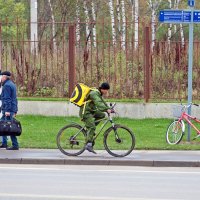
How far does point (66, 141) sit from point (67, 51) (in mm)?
6735

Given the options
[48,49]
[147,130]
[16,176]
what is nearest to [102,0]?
[48,49]

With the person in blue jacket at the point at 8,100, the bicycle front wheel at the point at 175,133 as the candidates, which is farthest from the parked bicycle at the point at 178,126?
the person in blue jacket at the point at 8,100

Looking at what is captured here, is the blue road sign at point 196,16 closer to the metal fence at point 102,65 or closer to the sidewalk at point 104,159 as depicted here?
the sidewalk at point 104,159

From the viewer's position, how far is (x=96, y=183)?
12.8m

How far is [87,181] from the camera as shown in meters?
13.1

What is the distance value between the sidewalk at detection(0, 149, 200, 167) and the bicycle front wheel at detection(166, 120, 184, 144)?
139 cm

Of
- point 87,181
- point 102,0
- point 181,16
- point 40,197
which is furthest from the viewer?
point 102,0

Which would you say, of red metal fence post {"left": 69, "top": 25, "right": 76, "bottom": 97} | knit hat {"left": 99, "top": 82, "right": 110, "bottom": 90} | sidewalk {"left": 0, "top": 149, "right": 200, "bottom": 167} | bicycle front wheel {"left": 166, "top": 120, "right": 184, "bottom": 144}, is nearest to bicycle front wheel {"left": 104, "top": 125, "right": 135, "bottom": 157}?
sidewalk {"left": 0, "top": 149, "right": 200, "bottom": 167}

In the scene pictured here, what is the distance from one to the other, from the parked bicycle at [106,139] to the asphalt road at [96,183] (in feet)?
3.20

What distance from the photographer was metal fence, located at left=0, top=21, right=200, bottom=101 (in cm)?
2267

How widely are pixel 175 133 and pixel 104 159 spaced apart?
289 centimetres

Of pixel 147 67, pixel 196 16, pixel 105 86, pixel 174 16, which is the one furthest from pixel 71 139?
pixel 147 67

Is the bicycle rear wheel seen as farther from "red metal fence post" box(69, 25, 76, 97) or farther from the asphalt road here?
"red metal fence post" box(69, 25, 76, 97)

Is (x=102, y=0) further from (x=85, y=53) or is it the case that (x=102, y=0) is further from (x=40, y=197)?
(x=40, y=197)
